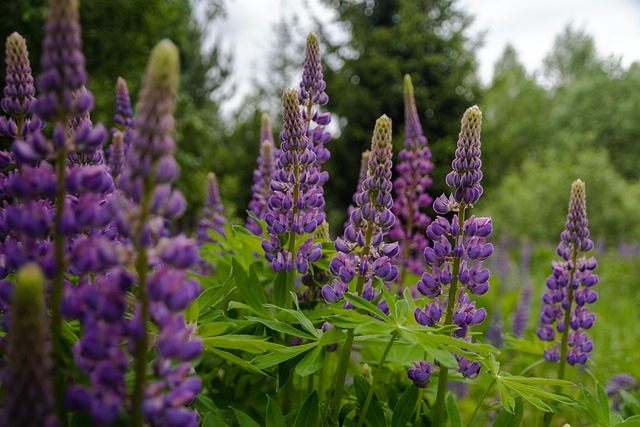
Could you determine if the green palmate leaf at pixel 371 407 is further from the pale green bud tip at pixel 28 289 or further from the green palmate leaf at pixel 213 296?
the pale green bud tip at pixel 28 289

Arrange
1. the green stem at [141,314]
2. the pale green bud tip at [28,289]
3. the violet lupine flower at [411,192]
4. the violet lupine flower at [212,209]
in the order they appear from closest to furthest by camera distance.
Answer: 1. the pale green bud tip at [28,289]
2. the green stem at [141,314]
3. the violet lupine flower at [411,192]
4. the violet lupine flower at [212,209]

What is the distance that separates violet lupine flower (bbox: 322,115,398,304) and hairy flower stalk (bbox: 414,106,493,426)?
14 cm

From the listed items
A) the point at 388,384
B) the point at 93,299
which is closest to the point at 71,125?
the point at 93,299

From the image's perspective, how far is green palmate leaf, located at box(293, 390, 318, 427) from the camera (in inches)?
59.3

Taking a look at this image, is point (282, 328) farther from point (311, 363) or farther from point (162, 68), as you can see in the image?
point (162, 68)

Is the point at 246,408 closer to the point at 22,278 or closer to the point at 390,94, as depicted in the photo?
the point at 22,278

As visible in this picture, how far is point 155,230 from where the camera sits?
0.97 meters

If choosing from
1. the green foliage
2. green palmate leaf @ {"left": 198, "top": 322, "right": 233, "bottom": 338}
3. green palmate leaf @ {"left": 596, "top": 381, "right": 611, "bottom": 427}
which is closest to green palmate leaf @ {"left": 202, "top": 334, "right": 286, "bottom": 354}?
green palmate leaf @ {"left": 198, "top": 322, "right": 233, "bottom": 338}

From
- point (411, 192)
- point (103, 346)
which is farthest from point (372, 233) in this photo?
point (411, 192)

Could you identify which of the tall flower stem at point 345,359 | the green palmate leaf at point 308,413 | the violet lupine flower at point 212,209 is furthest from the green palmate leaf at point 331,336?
the violet lupine flower at point 212,209

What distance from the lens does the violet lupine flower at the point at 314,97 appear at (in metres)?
2.17

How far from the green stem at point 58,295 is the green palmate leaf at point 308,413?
2.17 ft

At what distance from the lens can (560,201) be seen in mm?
16094

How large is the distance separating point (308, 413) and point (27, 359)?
0.89 metres
